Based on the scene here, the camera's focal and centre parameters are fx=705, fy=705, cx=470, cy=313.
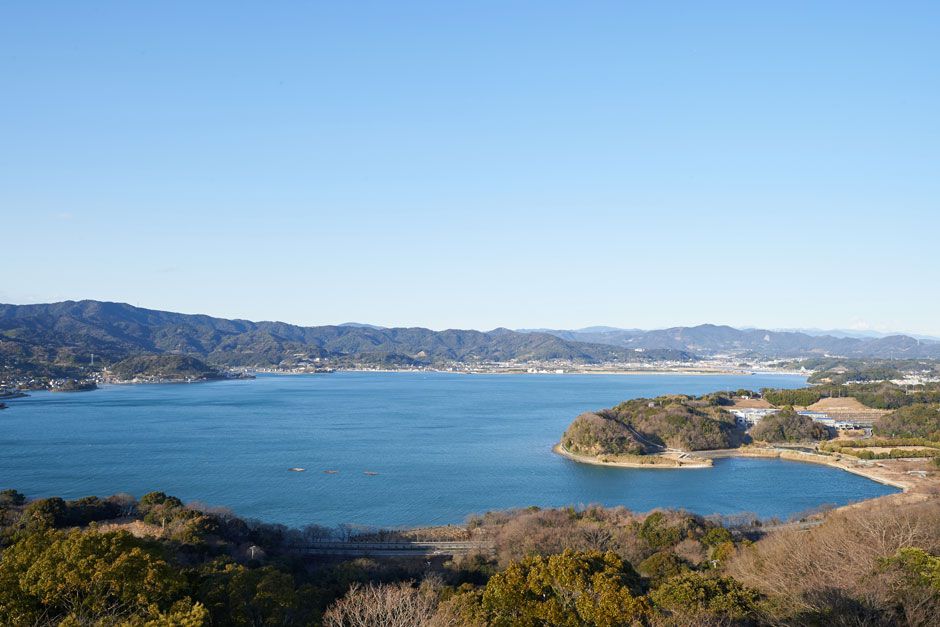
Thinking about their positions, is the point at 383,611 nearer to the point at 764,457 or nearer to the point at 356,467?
the point at 356,467

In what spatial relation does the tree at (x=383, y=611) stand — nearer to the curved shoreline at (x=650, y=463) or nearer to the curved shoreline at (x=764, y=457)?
the curved shoreline at (x=650, y=463)

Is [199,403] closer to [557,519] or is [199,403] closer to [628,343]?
[557,519]

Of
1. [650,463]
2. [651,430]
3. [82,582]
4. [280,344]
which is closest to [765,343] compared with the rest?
[280,344]

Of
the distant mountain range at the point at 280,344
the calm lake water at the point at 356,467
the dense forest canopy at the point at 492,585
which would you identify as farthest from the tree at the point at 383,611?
the distant mountain range at the point at 280,344

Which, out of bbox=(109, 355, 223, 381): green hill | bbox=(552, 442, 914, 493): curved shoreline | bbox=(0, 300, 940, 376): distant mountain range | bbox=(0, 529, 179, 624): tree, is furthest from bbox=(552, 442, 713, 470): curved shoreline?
bbox=(109, 355, 223, 381): green hill

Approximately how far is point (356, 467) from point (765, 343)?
453ft

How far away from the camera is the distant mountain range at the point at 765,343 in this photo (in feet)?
383

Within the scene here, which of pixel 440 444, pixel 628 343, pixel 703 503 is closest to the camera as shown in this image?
pixel 703 503

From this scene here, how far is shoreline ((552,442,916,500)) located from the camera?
20.9m

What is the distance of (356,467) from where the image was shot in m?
22.4

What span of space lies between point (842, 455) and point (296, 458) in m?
18.8

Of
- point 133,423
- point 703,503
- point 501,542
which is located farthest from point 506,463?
point 133,423

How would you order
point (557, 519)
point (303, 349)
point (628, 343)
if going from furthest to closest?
point (628, 343) < point (303, 349) < point (557, 519)

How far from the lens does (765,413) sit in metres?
31.1
